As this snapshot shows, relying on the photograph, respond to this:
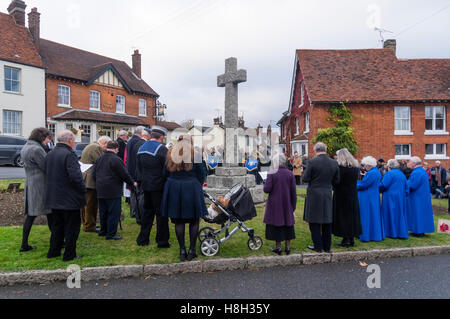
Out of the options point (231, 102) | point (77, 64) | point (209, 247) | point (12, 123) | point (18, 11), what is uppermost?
point (18, 11)

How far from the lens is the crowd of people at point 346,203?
5.50 meters

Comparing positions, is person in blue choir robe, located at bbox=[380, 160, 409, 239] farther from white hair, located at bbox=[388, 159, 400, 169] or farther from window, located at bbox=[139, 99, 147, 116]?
window, located at bbox=[139, 99, 147, 116]

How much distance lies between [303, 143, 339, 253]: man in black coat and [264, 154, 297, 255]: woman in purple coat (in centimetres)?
39

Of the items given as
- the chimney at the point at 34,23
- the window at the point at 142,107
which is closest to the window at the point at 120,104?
the window at the point at 142,107

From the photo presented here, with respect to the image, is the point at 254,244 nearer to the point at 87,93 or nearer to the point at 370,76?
the point at 370,76

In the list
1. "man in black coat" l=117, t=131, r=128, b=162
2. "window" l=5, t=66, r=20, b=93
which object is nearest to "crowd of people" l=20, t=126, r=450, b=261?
"man in black coat" l=117, t=131, r=128, b=162

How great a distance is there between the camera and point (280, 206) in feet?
17.8

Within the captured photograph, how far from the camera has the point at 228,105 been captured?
10.2 metres

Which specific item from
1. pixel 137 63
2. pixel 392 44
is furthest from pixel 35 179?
pixel 137 63

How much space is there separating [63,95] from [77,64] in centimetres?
412

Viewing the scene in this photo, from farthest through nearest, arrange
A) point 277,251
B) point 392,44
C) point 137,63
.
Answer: point 137,63 < point 392,44 < point 277,251

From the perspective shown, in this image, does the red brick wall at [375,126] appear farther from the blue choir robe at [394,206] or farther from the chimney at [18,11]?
the chimney at [18,11]

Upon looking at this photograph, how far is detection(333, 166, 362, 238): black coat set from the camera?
5953 mm

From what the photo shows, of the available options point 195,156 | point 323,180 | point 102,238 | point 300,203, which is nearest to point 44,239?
point 102,238
